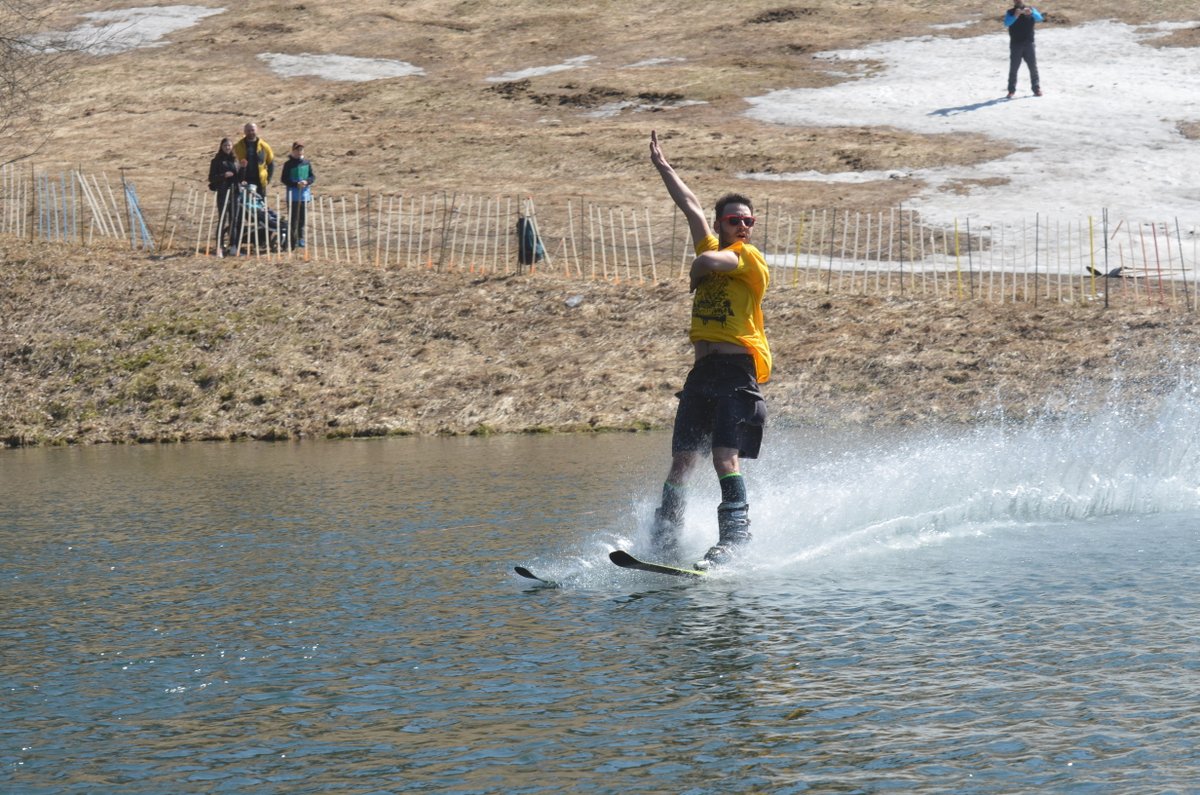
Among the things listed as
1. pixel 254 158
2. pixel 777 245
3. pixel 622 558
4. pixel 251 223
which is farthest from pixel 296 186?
pixel 622 558

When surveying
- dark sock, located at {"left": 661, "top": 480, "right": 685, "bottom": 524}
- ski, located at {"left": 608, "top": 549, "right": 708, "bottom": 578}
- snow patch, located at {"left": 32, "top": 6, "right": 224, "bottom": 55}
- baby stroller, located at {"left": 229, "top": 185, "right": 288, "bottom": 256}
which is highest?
snow patch, located at {"left": 32, "top": 6, "right": 224, "bottom": 55}

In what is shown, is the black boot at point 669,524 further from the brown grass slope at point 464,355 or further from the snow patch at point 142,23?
the snow patch at point 142,23

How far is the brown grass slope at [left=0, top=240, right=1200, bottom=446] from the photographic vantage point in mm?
20734

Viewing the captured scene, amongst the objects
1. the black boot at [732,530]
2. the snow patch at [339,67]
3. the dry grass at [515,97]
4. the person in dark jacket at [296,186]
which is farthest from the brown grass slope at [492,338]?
the snow patch at [339,67]

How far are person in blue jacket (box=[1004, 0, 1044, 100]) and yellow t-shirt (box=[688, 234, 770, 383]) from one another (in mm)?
32487

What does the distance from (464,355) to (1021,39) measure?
2274 cm

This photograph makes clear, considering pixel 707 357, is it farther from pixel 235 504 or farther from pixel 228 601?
pixel 235 504

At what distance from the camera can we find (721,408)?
958 centimetres

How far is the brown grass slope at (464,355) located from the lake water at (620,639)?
22.7 ft

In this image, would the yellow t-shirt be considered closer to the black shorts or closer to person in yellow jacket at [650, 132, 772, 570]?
person in yellow jacket at [650, 132, 772, 570]

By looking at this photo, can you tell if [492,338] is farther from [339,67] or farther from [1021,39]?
[339,67]

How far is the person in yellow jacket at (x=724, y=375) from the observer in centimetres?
947

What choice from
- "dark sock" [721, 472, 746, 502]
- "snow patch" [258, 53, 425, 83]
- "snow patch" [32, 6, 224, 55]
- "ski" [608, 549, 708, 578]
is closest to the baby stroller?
"dark sock" [721, 472, 746, 502]

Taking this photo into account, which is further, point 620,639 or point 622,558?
point 622,558
